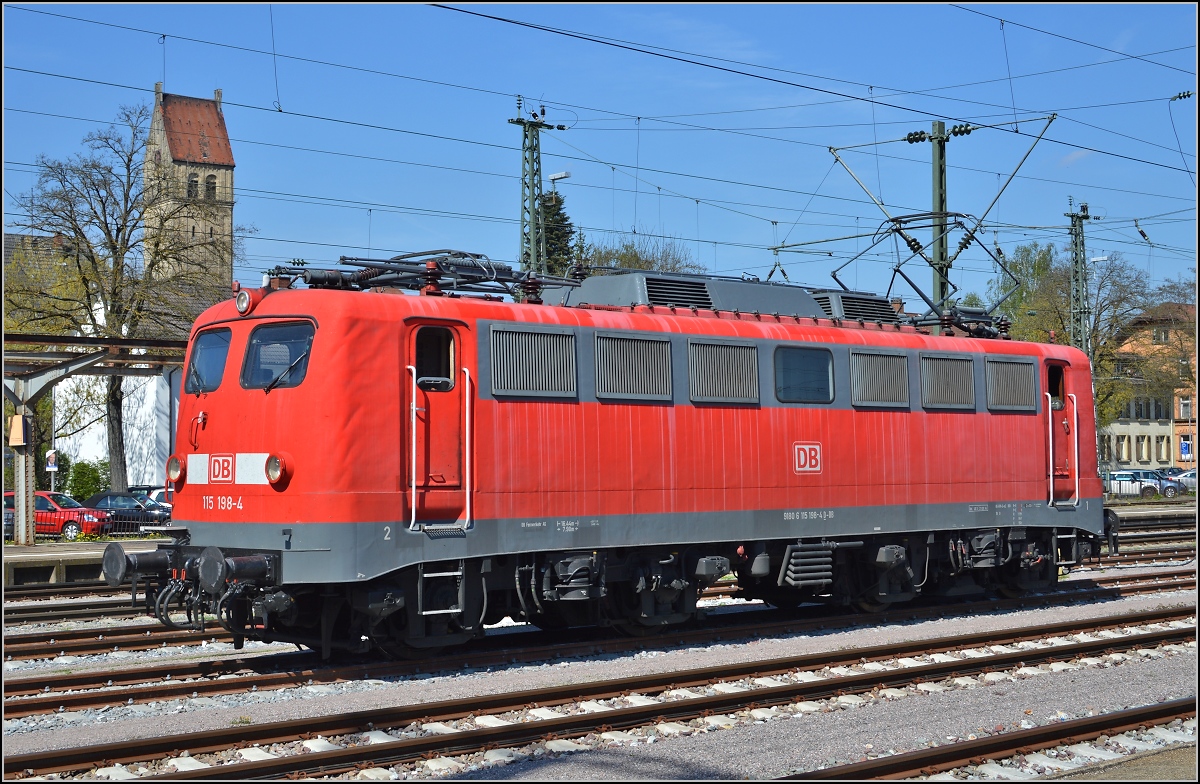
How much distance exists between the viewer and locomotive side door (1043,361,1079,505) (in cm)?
1848

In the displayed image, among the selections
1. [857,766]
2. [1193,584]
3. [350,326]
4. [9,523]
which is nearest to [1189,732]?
[857,766]

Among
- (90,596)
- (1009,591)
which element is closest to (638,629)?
(1009,591)

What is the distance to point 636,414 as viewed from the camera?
14.0 m

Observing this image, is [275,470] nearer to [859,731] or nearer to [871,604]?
[859,731]

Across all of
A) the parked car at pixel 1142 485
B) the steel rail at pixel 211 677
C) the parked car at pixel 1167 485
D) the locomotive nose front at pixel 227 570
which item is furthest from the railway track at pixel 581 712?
the parked car at pixel 1167 485

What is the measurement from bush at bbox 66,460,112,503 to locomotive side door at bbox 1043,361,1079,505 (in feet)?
147

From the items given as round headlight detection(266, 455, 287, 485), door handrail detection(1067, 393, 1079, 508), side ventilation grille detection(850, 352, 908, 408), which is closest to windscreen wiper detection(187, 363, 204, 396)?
round headlight detection(266, 455, 287, 485)

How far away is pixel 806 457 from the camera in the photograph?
50.8 ft

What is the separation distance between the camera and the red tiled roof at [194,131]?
117750 mm

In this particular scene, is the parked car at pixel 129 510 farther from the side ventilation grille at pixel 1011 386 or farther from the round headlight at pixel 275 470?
the side ventilation grille at pixel 1011 386

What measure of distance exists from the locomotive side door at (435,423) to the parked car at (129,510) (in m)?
22.6

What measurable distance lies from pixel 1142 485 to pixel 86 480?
50.6 meters

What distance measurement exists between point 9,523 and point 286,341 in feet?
80.2

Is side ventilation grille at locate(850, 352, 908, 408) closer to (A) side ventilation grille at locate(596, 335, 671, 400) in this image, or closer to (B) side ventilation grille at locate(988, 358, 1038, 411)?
(B) side ventilation grille at locate(988, 358, 1038, 411)
